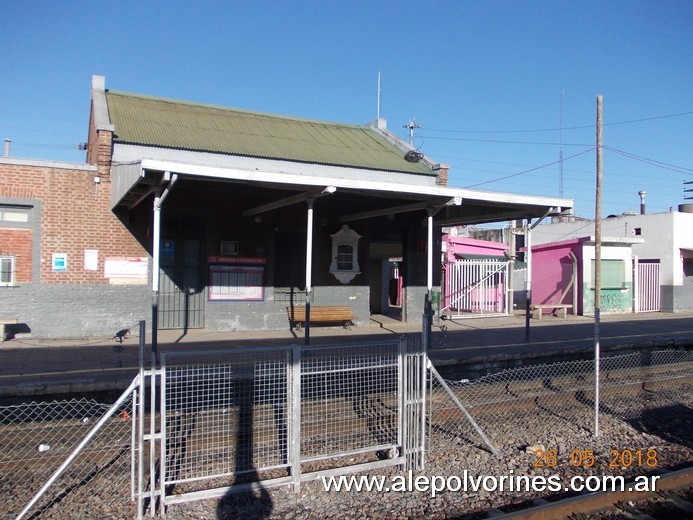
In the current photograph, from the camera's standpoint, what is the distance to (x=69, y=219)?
42.1 feet

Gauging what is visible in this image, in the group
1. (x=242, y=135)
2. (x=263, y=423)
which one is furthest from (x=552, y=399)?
(x=242, y=135)

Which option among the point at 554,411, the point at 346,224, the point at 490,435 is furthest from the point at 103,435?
the point at 346,224

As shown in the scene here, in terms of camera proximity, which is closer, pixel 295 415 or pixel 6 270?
pixel 295 415

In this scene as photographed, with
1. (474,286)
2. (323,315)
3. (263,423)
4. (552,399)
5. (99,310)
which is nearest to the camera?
(263,423)

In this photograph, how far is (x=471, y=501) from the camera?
568 cm

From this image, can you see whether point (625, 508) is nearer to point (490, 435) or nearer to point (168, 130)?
point (490, 435)

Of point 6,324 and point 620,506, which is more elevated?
point 6,324

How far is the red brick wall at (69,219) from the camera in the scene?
12.5 m

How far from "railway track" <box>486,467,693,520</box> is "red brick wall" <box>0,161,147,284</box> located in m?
10.6

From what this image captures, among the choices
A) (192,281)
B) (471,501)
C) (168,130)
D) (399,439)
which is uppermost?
(168,130)

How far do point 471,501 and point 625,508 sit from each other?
144 centimetres

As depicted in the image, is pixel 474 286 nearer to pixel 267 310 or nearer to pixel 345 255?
pixel 345 255

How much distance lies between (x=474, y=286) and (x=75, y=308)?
12.8 metres

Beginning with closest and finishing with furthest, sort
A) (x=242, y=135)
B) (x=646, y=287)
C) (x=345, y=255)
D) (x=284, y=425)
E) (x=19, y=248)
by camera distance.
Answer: (x=284, y=425) < (x=19, y=248) < (x=345, y=255) < (x=242, y=135) < (x=646, y=287)
